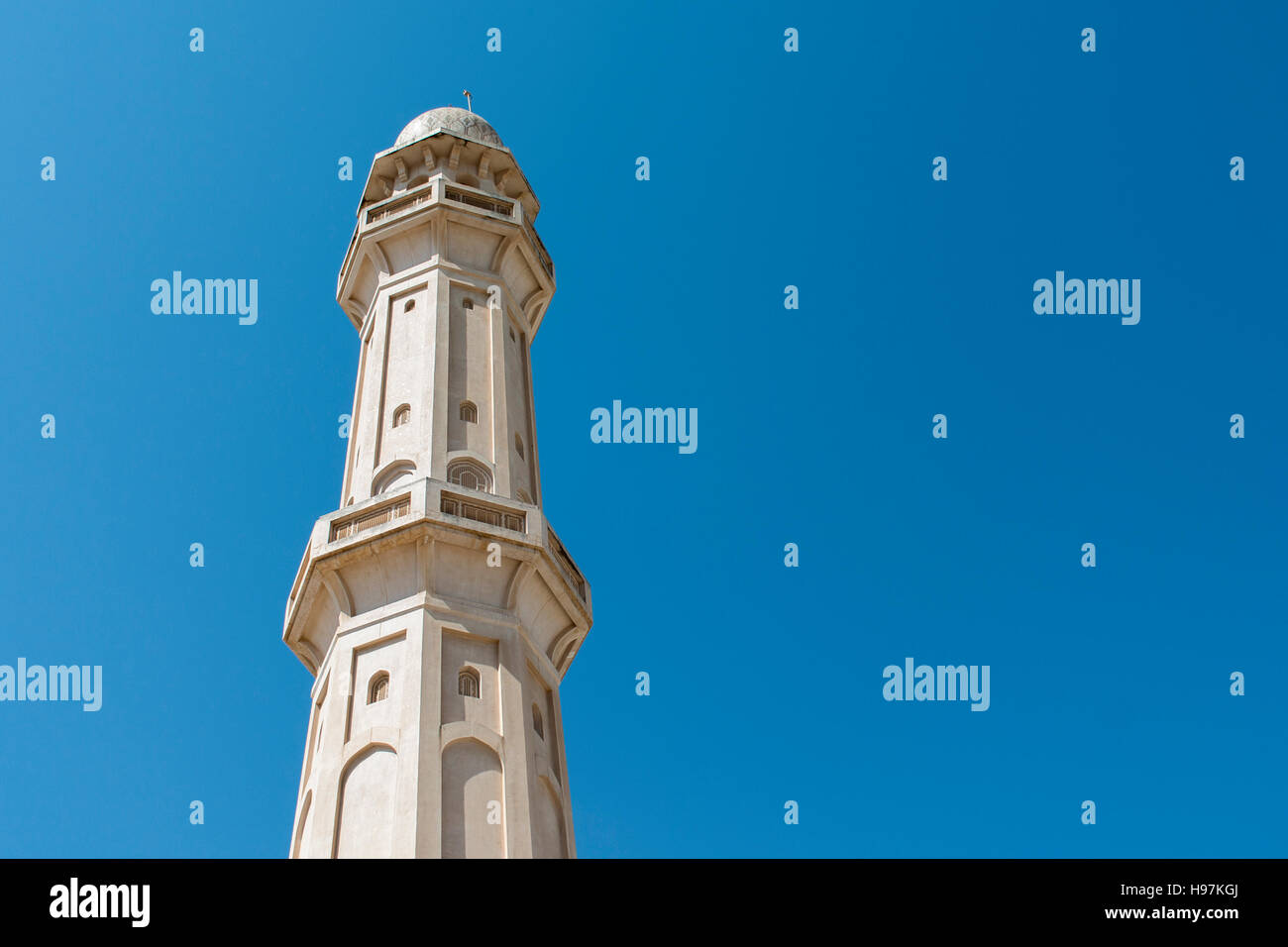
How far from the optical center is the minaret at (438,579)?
30.1 m

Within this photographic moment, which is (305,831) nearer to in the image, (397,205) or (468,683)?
(468,683)

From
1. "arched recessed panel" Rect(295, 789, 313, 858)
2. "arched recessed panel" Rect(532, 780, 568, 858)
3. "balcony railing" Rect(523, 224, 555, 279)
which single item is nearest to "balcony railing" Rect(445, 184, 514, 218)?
"balcony railing" Rect(523, 224, 555, 279)

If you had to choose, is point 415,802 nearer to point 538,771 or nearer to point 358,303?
point 538,771

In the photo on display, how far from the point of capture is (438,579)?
33.3m

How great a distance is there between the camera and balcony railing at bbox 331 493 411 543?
33.9m

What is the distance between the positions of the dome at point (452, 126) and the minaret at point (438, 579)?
3.88 metres

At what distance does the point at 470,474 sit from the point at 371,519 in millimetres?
3618

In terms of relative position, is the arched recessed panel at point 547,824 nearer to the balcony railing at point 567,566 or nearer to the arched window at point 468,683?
the arched window at point 468,683

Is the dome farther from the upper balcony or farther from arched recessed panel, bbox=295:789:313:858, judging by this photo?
arched recessed panel, bbox=295:789:313:858

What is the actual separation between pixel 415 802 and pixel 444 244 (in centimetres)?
1991

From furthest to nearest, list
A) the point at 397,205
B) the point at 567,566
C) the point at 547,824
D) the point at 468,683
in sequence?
1. the point at 397,205
2. the point at 567,566
3. the point at 468,683
4. the point at 547,824

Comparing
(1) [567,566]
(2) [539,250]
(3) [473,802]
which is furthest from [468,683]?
(2) [539,250]
